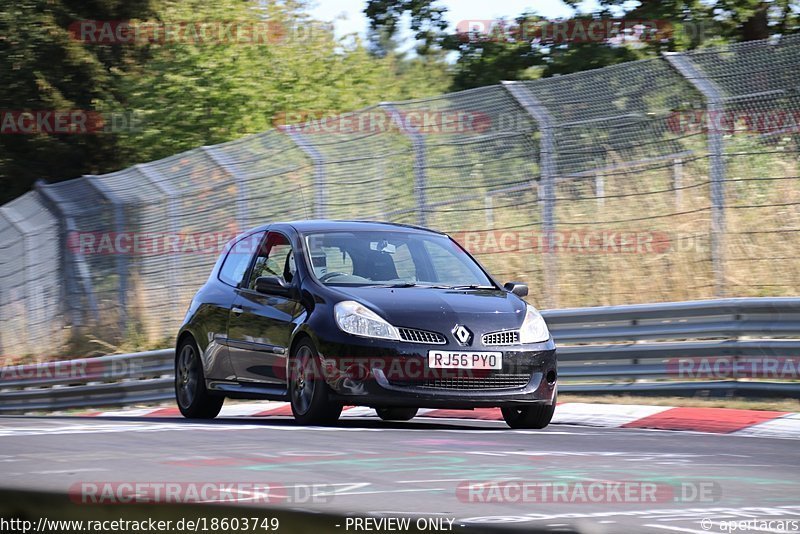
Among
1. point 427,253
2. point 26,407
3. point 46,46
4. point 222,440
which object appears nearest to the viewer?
point 222,440

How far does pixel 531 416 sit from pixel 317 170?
21.7 ft

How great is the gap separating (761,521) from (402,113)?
386 inches

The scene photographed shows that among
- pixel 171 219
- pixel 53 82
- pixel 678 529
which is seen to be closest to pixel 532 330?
pixel 678 529

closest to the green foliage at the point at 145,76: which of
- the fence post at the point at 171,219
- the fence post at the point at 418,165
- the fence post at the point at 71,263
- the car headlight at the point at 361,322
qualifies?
the fence post at the point at 71,263

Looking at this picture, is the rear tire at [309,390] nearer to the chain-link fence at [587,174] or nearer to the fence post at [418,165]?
the chain-link fence at [587,174]

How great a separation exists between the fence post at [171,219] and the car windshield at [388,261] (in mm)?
8514

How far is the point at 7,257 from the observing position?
2238cm

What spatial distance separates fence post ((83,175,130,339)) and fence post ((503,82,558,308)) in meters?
7.82

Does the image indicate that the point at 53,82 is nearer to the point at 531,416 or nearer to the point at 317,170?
the point at 317,170

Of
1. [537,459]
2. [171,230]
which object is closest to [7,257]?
[171,230]

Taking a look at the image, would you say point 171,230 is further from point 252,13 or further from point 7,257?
point 252,13

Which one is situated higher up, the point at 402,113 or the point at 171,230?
the point at 402,113

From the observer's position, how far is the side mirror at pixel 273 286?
31.8 feet

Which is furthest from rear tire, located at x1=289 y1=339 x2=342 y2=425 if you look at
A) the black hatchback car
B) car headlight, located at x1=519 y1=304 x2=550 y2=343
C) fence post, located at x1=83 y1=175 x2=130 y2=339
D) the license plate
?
fence post, located at x1=83 y1=175 x2=130 y2=339
